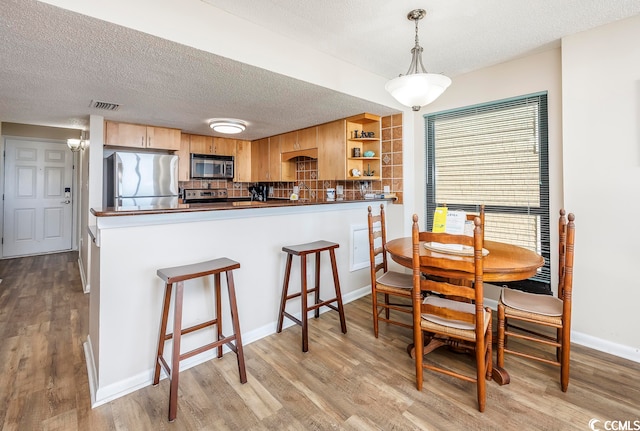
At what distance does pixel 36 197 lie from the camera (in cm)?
528

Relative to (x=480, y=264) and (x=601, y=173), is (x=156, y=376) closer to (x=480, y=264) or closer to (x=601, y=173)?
(x=480, y=264)

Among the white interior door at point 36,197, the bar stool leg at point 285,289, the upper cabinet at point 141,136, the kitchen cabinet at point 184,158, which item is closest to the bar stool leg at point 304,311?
the bar stool leg at point 285,289

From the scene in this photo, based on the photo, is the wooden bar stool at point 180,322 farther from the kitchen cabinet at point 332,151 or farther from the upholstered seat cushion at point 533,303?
the kitchen cabinet at point 332,151

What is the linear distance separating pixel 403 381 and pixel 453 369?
15.3 inches

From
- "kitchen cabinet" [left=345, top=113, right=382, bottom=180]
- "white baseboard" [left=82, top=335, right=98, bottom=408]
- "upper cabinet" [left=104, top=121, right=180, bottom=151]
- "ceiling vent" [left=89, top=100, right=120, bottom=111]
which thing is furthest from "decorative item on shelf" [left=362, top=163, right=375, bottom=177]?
"white baseboard" [left=82, top=335, right=98, bottom=408]

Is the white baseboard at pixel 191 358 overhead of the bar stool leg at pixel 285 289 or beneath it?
beneath

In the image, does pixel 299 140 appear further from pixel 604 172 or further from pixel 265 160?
pixel 604 172

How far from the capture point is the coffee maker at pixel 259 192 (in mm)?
5797

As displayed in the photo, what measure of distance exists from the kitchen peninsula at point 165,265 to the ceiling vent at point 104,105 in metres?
1.81

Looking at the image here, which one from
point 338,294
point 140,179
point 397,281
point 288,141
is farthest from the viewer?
point 288,141

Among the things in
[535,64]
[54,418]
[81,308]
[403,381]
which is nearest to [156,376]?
[54,418]

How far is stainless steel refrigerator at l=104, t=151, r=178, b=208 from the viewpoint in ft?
12.6

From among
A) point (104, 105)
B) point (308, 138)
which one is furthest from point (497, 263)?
point (104, 105)

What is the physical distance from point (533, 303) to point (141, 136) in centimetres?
469
